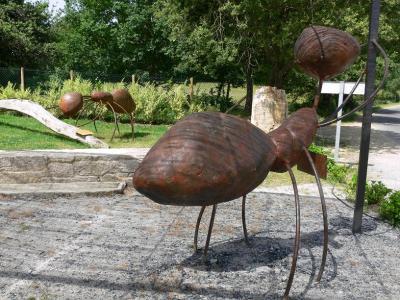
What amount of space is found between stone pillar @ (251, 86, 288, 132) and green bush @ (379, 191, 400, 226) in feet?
16.3

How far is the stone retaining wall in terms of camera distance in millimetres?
7047

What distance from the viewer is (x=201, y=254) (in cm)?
455

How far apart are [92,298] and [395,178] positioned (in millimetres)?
7437

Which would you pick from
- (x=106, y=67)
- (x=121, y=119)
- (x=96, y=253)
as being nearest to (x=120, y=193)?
(x=96, y=253)

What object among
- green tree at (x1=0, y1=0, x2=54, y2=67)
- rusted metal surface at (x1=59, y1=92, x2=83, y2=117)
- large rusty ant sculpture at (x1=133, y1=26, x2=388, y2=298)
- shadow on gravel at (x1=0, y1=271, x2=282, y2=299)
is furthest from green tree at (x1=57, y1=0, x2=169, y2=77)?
large rusty ant sculpture at (x1=133, y1=26, x2=388, y2=298)

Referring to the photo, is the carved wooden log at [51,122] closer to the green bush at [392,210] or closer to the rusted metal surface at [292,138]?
the green bush at [392,210]

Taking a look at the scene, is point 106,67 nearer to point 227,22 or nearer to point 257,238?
point 227,22

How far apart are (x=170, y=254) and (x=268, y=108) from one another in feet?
23.5

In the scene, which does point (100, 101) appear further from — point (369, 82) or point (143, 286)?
point (143, 286)

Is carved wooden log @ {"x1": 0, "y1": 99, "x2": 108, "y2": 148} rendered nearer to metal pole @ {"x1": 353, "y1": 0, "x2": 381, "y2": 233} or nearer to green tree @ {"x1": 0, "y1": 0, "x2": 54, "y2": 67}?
metal pole @ {"x1": 353, "y1": 0, "x2": 381, "y2": 233}

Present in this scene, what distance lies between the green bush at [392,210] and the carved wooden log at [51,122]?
254 inches

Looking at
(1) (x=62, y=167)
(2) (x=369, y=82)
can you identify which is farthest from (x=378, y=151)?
(1) (x=62, y=167)

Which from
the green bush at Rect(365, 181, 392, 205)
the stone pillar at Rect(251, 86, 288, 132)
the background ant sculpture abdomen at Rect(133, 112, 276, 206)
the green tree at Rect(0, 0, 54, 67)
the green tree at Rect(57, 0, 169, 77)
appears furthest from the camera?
the green tree at Rect(57, 0, 169, 77)

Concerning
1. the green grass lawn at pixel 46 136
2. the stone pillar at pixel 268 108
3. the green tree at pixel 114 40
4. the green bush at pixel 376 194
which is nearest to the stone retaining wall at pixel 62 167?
the green grass lawn at pixel 46 136
